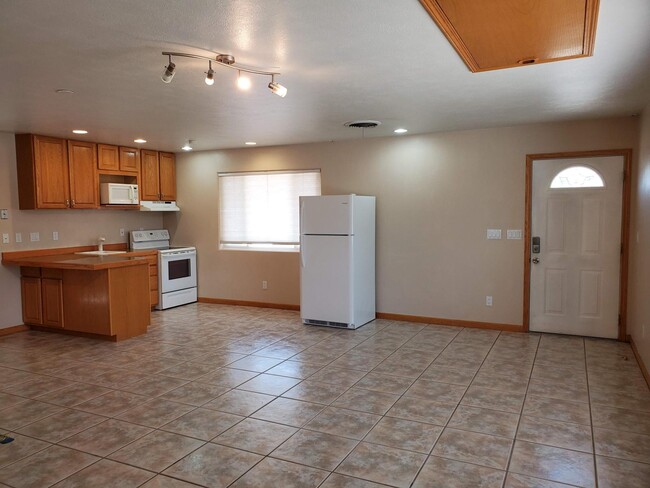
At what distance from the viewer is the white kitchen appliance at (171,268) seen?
7.05 m

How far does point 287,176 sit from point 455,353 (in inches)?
139

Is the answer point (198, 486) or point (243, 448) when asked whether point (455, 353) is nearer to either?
point (243, 448)

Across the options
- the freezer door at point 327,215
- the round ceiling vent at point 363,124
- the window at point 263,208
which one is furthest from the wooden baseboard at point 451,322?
the round ceiling vent at point 363,124

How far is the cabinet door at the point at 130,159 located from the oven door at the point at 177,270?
132 cm

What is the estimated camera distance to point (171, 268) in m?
7.19

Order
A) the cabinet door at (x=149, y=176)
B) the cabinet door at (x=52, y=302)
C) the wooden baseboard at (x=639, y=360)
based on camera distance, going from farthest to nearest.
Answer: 1. the cabinet door at (x=149, y=176)
2. the cabinet door at (x=52, y=302)
3. the wooden baseboard at (x=639, y=360)

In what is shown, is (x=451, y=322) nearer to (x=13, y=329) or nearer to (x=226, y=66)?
(x=226, y=66)

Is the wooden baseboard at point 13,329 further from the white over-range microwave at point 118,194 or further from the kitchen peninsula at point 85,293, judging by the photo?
the white over-range microwave at point 118,194

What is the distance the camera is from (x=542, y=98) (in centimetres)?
413

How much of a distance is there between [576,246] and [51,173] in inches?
247

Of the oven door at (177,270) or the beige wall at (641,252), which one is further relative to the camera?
the oven door at (177,270)

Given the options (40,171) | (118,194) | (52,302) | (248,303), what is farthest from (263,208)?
(52,302)

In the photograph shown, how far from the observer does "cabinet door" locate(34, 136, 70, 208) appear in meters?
5.82

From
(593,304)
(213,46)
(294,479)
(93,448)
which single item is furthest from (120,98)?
(593,304)
